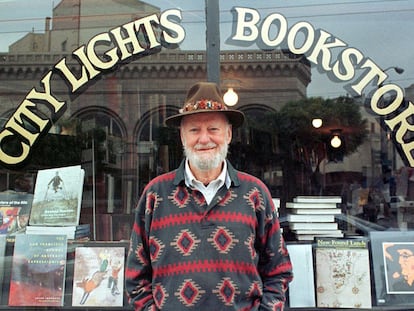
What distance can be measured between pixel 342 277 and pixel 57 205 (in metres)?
1.94

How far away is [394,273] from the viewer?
262 centimetres

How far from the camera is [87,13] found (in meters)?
3.46

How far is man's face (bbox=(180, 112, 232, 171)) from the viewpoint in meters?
1.75

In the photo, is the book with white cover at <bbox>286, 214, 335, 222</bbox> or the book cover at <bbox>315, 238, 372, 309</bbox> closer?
the book cover at <bbox>315, 238, 372, 309</bbox>

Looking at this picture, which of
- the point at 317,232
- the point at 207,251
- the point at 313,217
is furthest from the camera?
the point at 313,217

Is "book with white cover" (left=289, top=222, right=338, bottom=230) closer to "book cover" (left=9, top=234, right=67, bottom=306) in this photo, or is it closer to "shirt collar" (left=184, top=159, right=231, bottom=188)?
"shirt collar" (left=184, top=159, right=231, bottom=188)

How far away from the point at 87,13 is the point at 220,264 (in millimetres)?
2587

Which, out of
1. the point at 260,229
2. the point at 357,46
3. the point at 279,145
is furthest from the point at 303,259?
the point at 279,145

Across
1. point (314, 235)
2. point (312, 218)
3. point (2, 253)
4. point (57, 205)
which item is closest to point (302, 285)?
point (314, 235)

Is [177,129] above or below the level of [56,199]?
above

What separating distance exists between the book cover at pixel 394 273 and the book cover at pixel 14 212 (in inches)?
91.6

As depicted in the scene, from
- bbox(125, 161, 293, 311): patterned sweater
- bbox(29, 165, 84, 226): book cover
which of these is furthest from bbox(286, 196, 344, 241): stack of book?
bbox(29, 165, 84, 226): book cover

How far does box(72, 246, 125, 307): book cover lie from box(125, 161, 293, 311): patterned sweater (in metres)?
1.05

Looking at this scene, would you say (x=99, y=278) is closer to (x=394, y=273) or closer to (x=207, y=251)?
(x=207, y=251)
